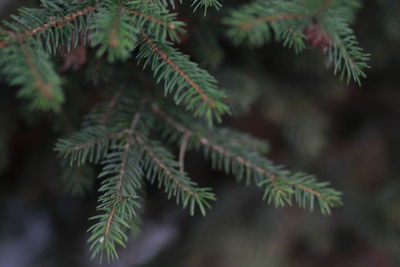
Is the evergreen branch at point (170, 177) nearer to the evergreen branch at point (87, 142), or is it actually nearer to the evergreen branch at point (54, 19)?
the evergreen branch at point (87, 142)

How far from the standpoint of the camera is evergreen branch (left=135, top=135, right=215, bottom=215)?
2.40 feet

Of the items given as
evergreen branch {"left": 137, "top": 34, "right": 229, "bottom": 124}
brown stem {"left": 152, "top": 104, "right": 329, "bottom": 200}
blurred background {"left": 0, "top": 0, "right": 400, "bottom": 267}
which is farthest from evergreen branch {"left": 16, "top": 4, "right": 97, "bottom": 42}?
blurred background {"left": 0, "top": 0, "right": 400, "bottom": 267}

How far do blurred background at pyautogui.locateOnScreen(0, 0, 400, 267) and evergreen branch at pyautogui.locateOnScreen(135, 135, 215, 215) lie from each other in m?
0.37

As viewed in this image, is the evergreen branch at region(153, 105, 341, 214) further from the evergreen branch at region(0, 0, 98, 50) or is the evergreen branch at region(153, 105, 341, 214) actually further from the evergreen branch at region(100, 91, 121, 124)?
the evergreen branch at region(0, 0, 98, 50)

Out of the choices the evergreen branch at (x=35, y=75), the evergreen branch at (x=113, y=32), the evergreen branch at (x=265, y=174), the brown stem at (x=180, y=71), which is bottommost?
the evergreen branch at (x=265, y=174)

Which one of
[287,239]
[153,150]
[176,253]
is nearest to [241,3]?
[153,150]

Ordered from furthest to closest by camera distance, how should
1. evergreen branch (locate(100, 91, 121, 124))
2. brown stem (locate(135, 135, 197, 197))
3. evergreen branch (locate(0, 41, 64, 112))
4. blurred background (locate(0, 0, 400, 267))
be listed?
blurred background (locate(0, 0, 400, 267)) < evergreen branch (locate(100, 91, 121, 124)) < brown stem (locate(135, 135, 197, 197)) < evergreen branch (locate(0, 41, 64, 112))

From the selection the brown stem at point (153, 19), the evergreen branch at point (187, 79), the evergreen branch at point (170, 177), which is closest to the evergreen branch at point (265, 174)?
the evergreen branch at point (170, 177)

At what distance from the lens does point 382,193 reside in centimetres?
150

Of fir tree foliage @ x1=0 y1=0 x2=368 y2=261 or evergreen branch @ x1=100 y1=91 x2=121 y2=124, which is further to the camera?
evergreen branch @ x1=100 y1=91 x2=121 y2=124

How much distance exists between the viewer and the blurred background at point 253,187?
Answer: 4.40 ft

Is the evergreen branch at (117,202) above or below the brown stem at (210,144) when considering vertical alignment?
below

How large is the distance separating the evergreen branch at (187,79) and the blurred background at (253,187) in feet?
1.47

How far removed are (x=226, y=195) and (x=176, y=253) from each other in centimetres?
33
